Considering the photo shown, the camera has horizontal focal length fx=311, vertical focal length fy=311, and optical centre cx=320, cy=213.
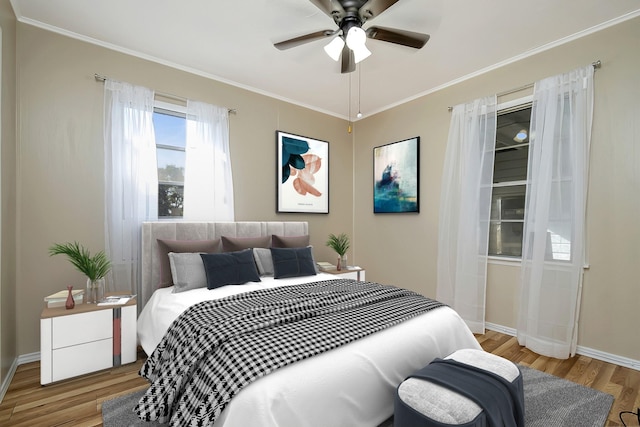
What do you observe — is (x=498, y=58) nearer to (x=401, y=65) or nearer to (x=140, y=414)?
(x=401, y=65)

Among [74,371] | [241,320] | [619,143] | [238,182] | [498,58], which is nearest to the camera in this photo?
[241,320]

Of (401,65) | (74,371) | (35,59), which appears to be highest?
(401,65)

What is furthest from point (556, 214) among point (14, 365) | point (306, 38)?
point (14, 365)

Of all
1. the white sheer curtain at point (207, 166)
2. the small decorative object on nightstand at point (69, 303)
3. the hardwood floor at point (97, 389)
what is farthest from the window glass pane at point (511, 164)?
the small decorative object on nightstand at point (69, 303)

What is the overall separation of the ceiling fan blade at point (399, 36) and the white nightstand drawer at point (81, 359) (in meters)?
3.06

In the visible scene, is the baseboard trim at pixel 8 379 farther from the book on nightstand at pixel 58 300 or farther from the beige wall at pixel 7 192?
the book on nightstand at pixel 58 300

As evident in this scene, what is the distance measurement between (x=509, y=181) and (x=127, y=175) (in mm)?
3924

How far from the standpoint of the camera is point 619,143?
2.61 metres

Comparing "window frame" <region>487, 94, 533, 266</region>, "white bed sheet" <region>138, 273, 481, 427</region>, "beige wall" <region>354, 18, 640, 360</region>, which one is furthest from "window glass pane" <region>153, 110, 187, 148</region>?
"window frame" <region>487, 94, 533, 266</region>

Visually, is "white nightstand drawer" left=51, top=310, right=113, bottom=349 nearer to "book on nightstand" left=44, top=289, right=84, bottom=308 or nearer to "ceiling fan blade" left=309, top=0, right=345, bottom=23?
"book on nightstand" left=44, top=289, right=84, bottom=308

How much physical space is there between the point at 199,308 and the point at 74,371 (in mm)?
1178

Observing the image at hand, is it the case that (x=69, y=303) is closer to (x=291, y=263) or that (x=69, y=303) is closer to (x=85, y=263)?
(x=85, y=263)

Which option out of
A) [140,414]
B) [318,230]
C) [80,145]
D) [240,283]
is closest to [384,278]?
[318,230]

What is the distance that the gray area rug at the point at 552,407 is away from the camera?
6.06 feet
